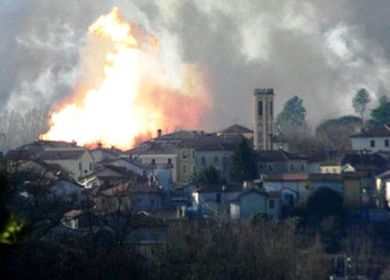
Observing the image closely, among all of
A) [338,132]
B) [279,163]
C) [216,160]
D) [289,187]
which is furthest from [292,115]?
[289,187]

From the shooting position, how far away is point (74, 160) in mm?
44531

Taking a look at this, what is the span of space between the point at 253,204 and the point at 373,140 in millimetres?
15233

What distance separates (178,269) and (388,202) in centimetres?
1642

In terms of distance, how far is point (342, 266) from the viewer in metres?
27.6

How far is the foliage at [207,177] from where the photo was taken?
3700 cm

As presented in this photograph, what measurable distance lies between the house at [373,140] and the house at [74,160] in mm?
10571

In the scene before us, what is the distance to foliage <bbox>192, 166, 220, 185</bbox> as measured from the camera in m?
37.0

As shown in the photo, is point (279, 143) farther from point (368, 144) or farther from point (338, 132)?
point (338, 132)

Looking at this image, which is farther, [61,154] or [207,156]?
[207,156]

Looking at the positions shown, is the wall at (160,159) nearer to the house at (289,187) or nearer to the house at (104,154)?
the house at (104,154)

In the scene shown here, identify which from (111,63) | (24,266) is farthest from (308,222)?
(111,63)

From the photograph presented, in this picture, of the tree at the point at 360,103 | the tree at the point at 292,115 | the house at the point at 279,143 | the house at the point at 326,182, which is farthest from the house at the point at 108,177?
the tree at the point at 360,103

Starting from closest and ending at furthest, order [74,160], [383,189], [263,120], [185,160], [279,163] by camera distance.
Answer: [383,189]
[279,163]
[74,160]
[185,160]
[263,120]

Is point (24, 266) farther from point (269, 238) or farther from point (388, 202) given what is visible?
point (388, 202)
